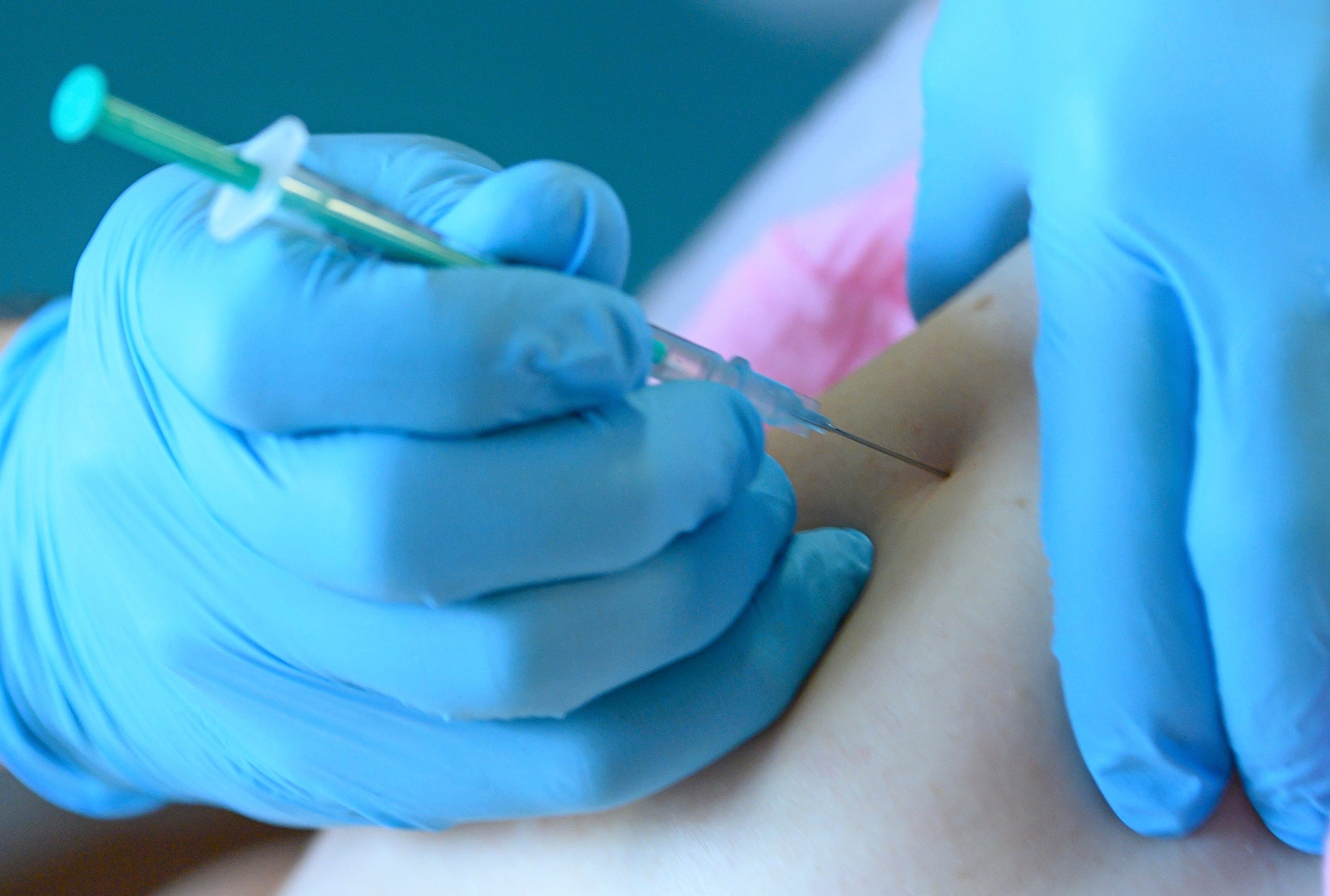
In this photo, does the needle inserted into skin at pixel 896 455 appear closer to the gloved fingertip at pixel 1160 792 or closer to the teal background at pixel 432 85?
the gloved fingertip at pixel 1160 792

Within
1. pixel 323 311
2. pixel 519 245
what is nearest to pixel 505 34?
pixel 519 245

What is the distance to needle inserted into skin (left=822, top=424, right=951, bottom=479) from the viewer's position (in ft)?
2.73

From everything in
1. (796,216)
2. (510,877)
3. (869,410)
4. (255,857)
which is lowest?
(255,857)

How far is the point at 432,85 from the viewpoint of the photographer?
1.54 m

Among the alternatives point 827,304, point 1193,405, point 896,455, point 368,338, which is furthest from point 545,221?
point 827,304

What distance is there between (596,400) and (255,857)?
3.04ft

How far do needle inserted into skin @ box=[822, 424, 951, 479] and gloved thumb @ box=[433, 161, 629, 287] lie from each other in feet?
0.80

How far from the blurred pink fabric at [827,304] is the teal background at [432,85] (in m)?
0.43

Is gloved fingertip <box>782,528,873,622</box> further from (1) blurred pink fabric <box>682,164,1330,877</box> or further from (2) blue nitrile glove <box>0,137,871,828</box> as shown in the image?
(1) blurred pink fabric <box>682,164,1330,877</box>

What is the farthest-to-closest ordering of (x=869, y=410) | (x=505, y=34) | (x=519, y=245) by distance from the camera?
(x=505, y=34)
(x=869, y=410)
(x=519, y=245)

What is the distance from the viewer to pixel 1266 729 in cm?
60

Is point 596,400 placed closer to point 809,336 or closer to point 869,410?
point 869,410

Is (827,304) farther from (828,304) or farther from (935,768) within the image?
(935,768)

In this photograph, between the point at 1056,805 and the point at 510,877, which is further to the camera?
the point at 510,877
